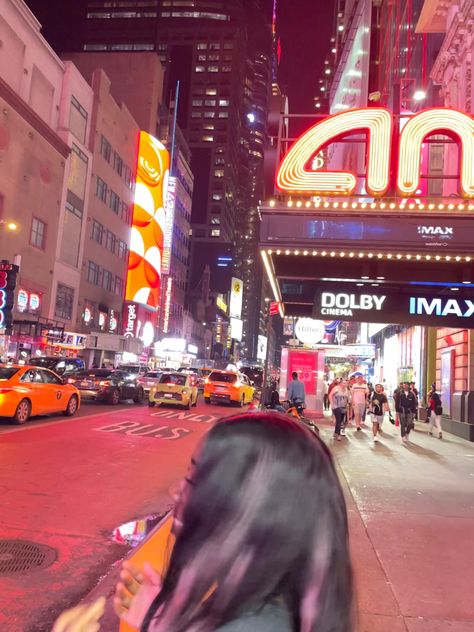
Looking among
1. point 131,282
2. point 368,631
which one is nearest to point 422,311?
point 368,631

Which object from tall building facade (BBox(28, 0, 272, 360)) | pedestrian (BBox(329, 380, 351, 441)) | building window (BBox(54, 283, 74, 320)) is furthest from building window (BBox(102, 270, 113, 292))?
tall building facade (BBox(28, 0, 272, 360))

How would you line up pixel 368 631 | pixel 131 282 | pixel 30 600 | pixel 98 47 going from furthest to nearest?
1. pixel 98 47
2. pixel 131 282
3. pixel 30 600
4. pixel 368 631

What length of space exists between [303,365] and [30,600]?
19.9 m

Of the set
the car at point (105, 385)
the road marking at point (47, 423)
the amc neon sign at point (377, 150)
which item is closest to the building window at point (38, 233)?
the car at point (105, 385)

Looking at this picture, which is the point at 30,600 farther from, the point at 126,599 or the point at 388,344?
the point at 388,344

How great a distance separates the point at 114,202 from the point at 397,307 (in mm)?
44838

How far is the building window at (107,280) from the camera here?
47562mm

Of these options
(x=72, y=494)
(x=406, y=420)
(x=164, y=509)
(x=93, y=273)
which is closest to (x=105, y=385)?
(x=406, y=420)

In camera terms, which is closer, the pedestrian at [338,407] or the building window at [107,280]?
the pedestrian at [338,407]

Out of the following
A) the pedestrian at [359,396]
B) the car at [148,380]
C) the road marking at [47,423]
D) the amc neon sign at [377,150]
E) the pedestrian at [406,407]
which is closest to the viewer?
the amc neon sign at [377,150]

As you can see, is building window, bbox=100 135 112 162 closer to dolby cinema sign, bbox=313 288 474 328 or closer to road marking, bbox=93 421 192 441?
road marking, bbox=93 421 192 441

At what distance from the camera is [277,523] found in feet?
3.82

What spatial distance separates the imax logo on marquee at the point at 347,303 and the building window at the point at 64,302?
32869 millimetres

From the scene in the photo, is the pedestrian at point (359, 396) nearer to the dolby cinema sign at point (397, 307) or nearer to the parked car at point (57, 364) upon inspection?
the dolby cinema sign at point (397, 307)
